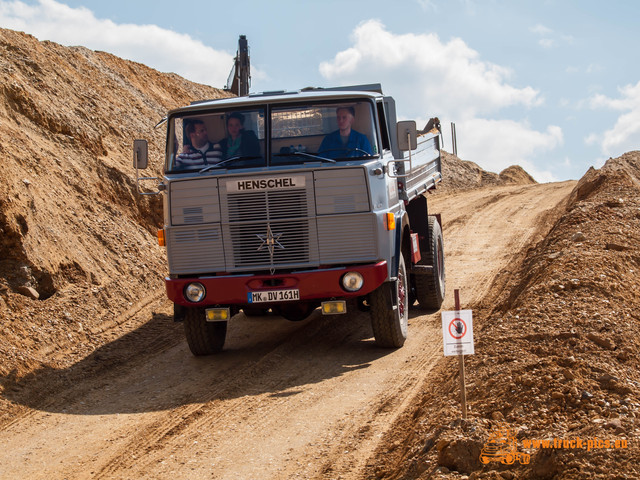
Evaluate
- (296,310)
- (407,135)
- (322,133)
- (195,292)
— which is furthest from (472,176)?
(195,292)

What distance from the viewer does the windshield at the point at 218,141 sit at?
901 cm

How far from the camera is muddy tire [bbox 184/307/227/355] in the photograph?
9492mm

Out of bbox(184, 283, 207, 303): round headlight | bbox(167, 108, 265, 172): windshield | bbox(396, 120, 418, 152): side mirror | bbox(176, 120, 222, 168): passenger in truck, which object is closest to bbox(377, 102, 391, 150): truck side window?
bbox(396, 120, 418, 152): side mirror

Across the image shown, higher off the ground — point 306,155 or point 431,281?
point 306,155

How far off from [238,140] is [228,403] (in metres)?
3.09

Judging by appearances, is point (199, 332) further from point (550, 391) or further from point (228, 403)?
point (550, 391)

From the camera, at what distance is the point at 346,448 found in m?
6.29

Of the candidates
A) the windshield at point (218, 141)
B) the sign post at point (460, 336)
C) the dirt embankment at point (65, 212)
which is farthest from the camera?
the dirt embankment at point (65, 212)

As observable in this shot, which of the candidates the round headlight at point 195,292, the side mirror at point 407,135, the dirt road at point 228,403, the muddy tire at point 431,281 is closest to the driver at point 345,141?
the side mirror at point 407,135

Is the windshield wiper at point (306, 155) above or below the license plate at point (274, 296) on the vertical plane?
above

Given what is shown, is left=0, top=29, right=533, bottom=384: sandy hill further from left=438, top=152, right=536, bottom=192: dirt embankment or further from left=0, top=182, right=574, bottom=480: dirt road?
left=438, top=152, right=536, bottom=192: dirt embankment

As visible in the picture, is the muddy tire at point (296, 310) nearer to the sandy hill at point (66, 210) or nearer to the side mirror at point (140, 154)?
the side mirror at point (140, 154)

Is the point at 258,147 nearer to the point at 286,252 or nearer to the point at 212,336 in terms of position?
the point at 286,252

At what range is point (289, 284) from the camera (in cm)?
877
